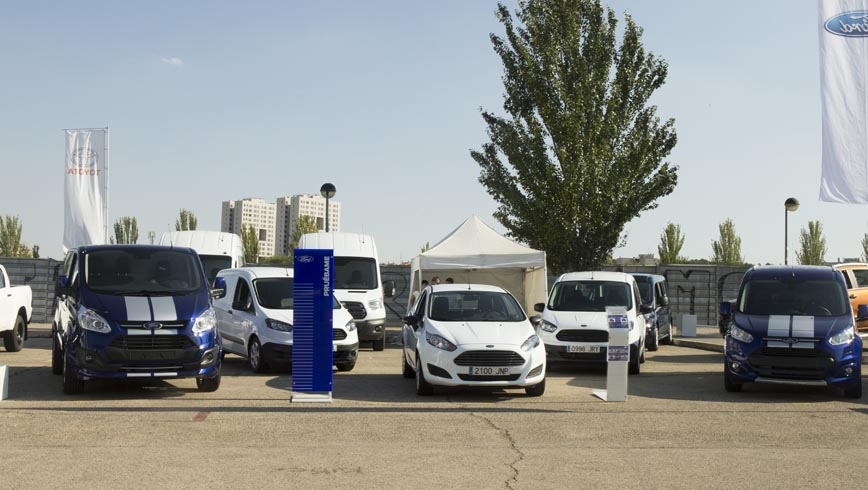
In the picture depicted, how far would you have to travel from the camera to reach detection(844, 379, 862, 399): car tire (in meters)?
14.5

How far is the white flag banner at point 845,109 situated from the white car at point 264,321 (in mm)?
9466

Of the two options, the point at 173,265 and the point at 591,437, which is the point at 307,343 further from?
the point at 591,437

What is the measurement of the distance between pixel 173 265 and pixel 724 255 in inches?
2599

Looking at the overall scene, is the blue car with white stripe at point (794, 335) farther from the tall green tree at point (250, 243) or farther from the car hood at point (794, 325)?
the tall green tree at point (250, 243)

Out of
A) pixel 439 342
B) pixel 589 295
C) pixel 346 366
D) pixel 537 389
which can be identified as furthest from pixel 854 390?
pixel 346 366

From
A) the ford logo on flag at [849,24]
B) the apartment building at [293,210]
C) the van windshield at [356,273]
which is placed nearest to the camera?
the ford logo on flag at [849,24]

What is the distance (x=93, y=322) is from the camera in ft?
44.3

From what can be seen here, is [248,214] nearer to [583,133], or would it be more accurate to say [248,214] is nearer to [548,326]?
[583,133]

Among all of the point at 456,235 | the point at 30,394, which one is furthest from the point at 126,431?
the point at 456,235

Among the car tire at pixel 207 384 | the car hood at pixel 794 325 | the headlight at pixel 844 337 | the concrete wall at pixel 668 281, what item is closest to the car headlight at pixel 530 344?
the car hood at pixel 794 325

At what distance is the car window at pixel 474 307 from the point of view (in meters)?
15.2

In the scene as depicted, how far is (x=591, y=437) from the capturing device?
10648 millimetres

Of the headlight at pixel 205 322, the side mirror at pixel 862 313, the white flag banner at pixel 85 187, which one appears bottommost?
the headlight at pixel 205 322

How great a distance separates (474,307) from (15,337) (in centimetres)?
1104
